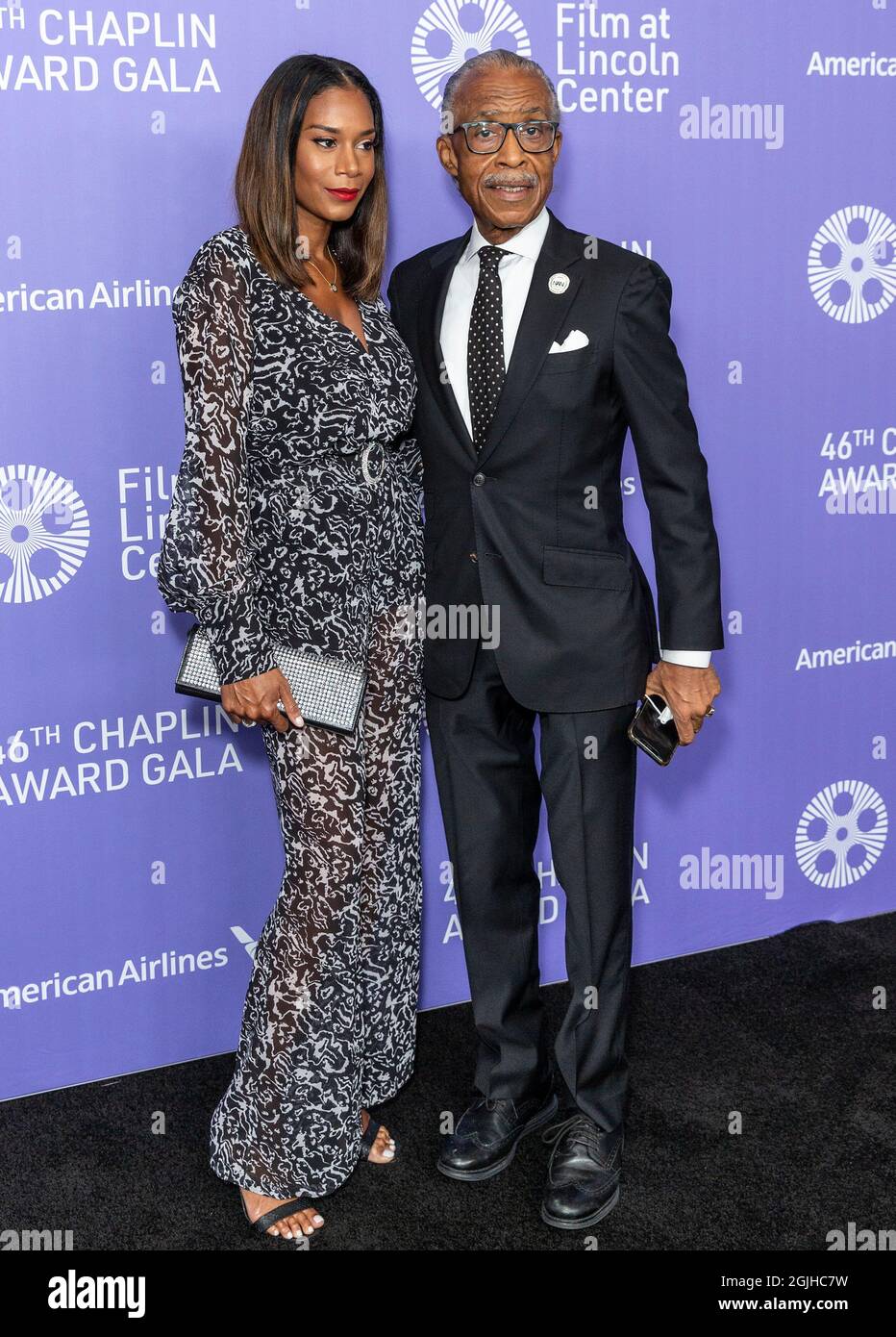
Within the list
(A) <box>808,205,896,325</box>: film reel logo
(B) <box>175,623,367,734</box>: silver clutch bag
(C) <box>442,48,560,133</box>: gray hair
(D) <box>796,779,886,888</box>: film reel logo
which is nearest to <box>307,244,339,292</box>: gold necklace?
(C) <box>442,48,560,133</box>: gray hair

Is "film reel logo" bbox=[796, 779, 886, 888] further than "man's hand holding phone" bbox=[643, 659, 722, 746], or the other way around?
"film reel logo" bbox=[796, 779, 886, 888]

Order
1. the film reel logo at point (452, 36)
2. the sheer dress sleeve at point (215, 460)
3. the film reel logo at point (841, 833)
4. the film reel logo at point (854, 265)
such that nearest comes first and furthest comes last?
1. the sheer dress sleeve at point (215, 460)
2. the film reel logo at point (452, 36)
3. the film reel logo at point (854, 265)
4. the film reel logo at point (841, 833)

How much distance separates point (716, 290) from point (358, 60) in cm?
94

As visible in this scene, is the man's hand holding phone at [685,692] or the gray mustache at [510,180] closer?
the gray mustache at [510,180]

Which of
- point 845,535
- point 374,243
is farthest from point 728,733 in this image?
point 374,243

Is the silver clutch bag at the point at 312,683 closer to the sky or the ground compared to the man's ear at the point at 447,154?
closer to the ground

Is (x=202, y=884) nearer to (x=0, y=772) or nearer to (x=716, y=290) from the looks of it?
(x=0, y=772)

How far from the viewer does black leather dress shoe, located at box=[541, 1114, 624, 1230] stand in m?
2.49

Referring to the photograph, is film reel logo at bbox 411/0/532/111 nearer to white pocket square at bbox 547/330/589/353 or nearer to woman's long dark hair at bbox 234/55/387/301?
woman's long dark hair at bbox 234/55/387/301

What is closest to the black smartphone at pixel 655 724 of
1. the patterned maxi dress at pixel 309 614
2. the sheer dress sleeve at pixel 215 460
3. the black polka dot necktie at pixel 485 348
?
the patterned maxi dress at pixel 309 614

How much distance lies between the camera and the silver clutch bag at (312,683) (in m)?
2.36

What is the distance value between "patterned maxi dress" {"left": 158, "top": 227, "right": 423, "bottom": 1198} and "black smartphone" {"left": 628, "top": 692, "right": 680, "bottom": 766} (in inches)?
15.3

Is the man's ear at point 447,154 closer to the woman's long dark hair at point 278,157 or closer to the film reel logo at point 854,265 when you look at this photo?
the woman's long dark hair at point 278,157

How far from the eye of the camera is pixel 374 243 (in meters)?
2.46
